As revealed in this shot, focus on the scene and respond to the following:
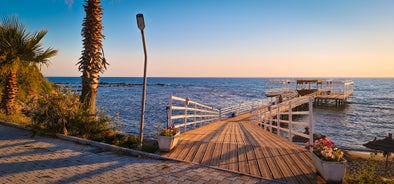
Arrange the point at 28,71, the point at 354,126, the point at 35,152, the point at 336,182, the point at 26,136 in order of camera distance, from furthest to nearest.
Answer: the point at 354,126 < the point at 28,71 < the point at 26,136 < the point at 35,152 < the point at 336,182

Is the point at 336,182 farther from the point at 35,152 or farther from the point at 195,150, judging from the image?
the point at 35,152

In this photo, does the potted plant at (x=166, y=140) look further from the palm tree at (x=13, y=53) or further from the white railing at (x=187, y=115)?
the palm tree at (x=13, y=53)

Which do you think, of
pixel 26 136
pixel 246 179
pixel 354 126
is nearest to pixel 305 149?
pixel 246 179

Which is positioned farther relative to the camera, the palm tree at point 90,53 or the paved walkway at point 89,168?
the palm tree at point 90,53

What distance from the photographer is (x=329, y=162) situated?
4.05 metres

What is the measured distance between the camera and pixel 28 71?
12.7m

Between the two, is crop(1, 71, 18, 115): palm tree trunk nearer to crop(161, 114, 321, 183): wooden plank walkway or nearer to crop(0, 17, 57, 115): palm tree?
crop(0, 17, 57, 115): palm tree

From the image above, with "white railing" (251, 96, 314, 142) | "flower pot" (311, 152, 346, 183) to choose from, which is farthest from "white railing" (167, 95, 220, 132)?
"flower pot" (311, 152, 346, 183)

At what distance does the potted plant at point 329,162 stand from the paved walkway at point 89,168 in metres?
0.89

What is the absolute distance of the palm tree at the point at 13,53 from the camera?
10.4 meters

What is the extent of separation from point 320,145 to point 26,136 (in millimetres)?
7897

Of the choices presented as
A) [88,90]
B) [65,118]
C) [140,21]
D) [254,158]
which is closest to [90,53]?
[88,90]

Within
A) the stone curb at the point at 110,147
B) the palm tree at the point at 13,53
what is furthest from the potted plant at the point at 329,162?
the palm tree at the point at 13,53

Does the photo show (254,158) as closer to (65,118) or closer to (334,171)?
(334,171)
